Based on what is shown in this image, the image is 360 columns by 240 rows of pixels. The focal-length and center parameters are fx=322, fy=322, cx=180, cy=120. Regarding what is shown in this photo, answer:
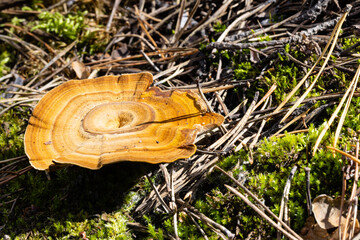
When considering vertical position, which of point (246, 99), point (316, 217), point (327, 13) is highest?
point (327, 13)

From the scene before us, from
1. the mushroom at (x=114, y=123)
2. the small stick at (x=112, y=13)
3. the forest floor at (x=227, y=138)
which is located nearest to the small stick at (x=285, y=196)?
the forest floor at (x=227, y=138)

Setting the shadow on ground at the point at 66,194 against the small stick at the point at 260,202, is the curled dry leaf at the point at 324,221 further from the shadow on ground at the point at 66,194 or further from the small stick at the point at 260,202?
the shadow on ground at the point at 66,194

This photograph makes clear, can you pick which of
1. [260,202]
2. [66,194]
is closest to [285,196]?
[260,202]

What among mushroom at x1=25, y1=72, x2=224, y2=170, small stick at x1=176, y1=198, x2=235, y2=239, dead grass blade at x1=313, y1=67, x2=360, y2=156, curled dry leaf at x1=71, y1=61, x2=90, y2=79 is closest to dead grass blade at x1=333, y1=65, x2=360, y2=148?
dead grass blade at x1=313, y1=67, x2=360, y2=156

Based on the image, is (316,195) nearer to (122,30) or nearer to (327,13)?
(327,13)

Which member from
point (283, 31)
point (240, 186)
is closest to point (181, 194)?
point (240, 186)

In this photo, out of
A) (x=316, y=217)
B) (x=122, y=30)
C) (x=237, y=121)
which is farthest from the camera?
(x=122, y=30)

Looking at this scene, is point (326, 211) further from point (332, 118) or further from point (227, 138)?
point (227, 138)
